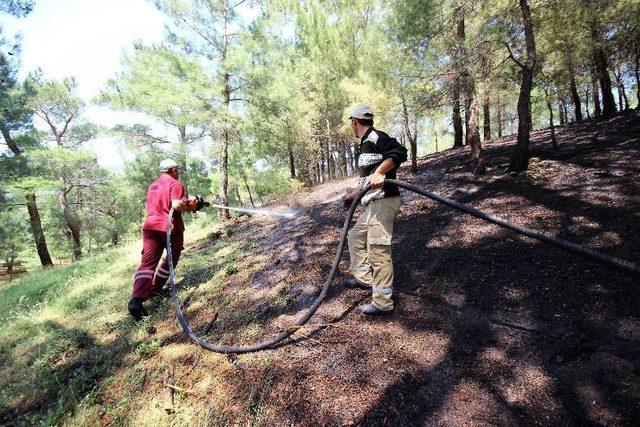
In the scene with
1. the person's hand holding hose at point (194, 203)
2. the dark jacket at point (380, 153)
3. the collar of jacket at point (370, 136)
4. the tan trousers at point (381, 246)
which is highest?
the collar of jacket at point (370, 136)

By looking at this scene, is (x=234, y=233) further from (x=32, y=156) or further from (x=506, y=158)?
(x=32, y=156)

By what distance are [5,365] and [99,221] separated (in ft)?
98.7

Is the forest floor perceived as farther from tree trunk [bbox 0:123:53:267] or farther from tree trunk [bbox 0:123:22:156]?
tree trunk [bbox 0:123:22:156]

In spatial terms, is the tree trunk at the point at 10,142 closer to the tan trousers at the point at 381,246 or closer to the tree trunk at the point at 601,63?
the tan trousers at the point at 381,246

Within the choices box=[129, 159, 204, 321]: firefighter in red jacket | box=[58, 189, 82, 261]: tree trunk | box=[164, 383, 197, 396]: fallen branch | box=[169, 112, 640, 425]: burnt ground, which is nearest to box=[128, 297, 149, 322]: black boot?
box=[129, 159, 204, 321]: firefighter in red jacket

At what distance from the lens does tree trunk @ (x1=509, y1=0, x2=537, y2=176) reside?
666 cm

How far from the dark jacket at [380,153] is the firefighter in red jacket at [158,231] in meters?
2.71

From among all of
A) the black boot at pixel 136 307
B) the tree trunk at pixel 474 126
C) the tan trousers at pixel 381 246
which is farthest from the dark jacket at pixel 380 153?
the tree trunk at pixel 474 126

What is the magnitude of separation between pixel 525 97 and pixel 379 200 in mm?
6200

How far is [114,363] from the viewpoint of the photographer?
335cm

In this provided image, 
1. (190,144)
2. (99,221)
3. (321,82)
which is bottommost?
(99,221)

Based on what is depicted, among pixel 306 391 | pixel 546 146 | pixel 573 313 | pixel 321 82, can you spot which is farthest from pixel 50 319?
pixel 321 82

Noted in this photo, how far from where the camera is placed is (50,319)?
514 centimetres

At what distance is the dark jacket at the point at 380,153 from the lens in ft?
10.3
